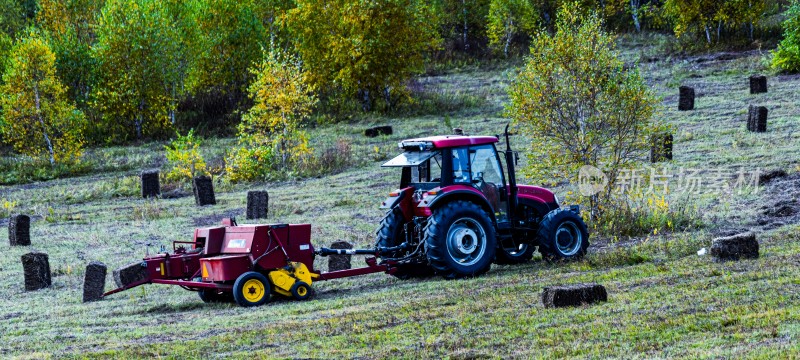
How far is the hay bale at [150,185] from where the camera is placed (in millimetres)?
29797

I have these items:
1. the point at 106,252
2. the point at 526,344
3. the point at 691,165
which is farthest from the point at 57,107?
the point at 526,344

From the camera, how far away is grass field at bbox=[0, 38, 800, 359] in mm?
9047

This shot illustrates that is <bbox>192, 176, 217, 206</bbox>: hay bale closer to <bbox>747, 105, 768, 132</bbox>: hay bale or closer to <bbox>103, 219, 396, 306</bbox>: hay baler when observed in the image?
<bbox>103, 219, 396, 306</bbox>: hay baler

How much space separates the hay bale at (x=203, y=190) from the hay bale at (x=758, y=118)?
52.5 feet

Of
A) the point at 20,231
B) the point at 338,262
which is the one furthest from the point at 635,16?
the point at 338,262

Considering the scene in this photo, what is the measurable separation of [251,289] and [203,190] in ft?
47.0

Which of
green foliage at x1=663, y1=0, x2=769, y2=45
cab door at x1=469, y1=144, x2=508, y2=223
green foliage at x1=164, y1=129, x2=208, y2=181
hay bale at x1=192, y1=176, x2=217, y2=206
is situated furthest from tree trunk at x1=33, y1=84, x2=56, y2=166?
green foliage at x1=663, y1=0, x2=769, y2=45

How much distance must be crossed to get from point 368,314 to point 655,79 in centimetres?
3621

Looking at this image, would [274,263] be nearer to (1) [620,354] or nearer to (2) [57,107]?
(1) [620,354]

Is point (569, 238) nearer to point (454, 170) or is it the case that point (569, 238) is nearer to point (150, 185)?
point (454, 170)

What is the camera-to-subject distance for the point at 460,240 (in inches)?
558

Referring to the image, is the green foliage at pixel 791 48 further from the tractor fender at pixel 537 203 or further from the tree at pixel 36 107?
the tree at pixel 36 107

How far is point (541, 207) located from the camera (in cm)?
1612

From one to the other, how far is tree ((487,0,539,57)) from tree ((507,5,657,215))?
41.4 metres
